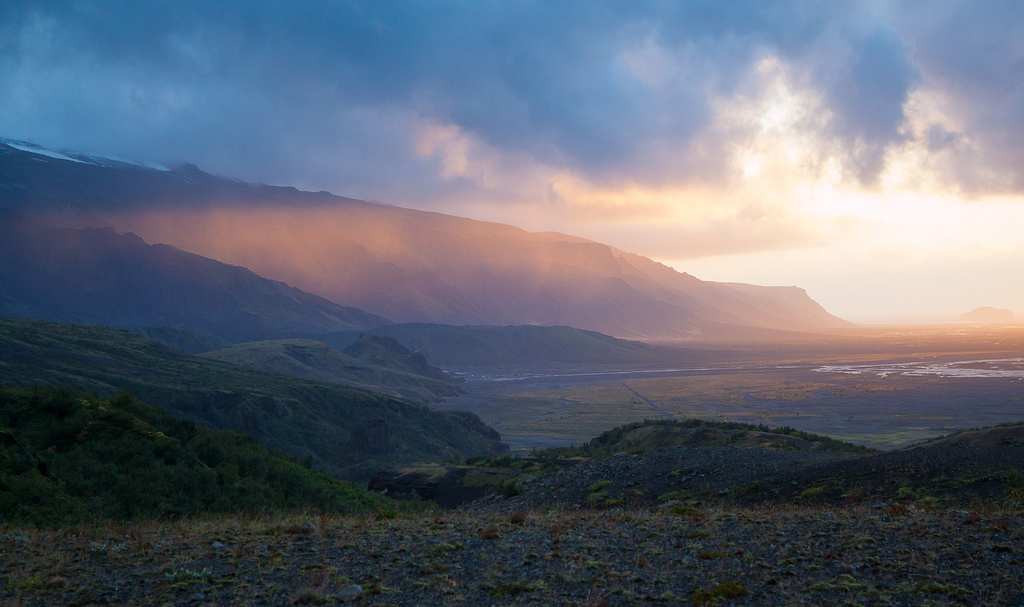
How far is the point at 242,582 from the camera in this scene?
6.38 meters

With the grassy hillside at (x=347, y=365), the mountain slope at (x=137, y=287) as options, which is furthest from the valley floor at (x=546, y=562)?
the mountain slope at (x=137, y=287)

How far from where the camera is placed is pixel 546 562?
22.9ft

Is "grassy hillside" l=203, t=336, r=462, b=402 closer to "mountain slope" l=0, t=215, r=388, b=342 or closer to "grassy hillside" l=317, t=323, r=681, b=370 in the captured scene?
"mountain slope" l=0, t=215, r=388, b=342

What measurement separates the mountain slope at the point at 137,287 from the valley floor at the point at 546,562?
120 meters

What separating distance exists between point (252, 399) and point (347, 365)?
37.8m

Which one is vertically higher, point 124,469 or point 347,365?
point 124,469

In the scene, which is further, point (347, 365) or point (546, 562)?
point (347, 365)

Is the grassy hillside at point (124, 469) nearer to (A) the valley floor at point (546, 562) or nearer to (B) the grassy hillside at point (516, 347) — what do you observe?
(A) the valley floor at point (546, 562)

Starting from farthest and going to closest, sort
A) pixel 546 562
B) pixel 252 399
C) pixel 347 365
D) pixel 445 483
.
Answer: pixel 347 365
pixel 252 399
pixel 445 483
pixel 546 562

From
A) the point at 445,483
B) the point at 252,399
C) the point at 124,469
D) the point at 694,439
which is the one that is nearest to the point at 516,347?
the point at 252,399

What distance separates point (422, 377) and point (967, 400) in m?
66.4

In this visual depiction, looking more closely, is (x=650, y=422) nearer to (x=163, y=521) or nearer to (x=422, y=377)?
(x=163, y=521)

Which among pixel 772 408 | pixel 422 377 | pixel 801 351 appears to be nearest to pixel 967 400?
pixel 772 408

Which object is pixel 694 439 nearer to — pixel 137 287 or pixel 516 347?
pixel 516 347
